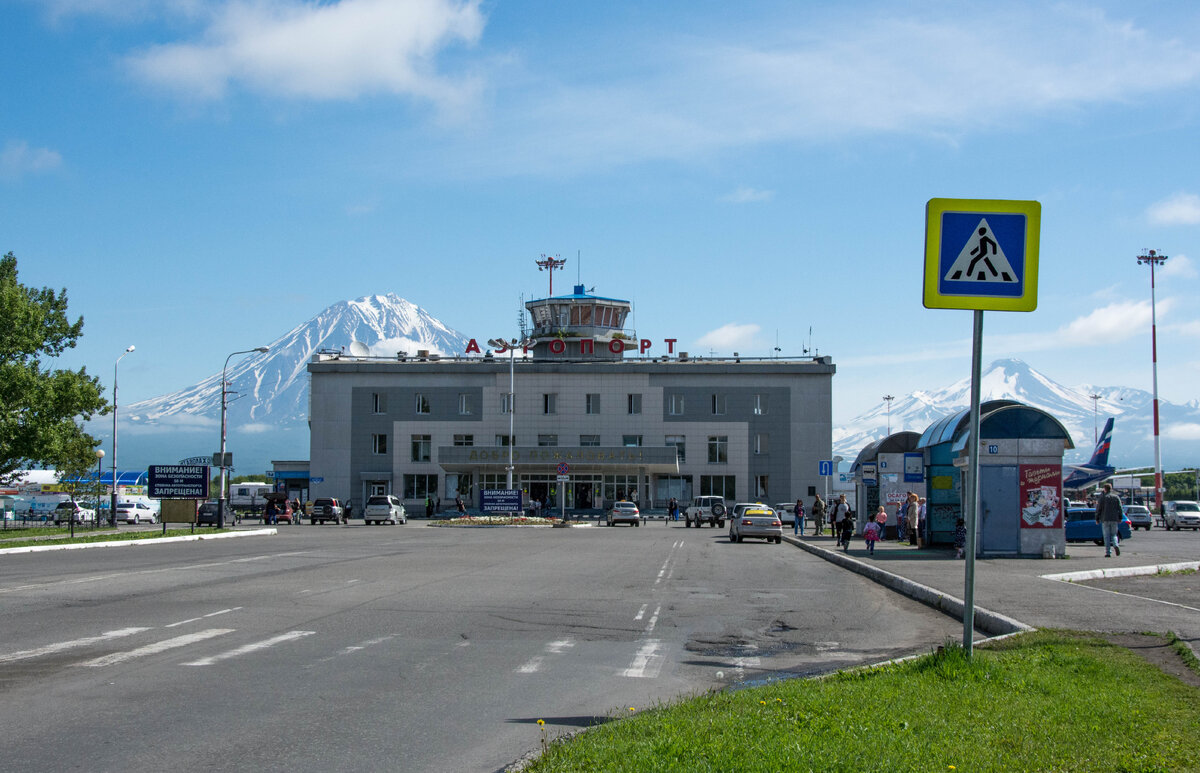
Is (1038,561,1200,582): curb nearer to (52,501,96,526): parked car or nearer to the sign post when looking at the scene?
the sign post

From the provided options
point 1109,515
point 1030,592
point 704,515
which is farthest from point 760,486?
point 1030,592

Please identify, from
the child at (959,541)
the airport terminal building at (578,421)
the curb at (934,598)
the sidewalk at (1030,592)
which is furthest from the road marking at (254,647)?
the airport terminal building at (578,421)

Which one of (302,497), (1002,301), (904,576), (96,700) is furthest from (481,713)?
(302,497)

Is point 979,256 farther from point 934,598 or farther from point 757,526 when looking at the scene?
point 757,526

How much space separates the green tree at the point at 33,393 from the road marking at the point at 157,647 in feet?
120

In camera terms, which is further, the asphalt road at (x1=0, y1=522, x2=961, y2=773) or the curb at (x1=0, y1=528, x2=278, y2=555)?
the curb at (x1=0, y1=528, x2=278, y2=555)

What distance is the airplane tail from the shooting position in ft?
261

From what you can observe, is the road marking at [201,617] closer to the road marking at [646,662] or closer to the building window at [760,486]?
the road marking at [646,662]

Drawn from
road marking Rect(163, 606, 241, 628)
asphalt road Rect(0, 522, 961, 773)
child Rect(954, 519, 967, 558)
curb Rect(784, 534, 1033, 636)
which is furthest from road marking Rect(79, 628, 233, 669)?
child Rect(954, 519, 967, 558)

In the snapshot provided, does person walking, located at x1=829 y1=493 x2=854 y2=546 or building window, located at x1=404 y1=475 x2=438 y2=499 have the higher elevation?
person walking, located at x1=829 y1=493 x2=854 y2=546

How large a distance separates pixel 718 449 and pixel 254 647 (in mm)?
74773

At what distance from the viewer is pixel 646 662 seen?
33.9ft

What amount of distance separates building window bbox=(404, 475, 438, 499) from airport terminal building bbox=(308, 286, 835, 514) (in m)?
0.08

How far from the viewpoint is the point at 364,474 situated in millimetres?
85125
